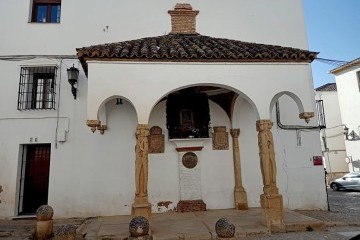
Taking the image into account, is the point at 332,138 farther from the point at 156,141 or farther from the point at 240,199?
the point at 156,141

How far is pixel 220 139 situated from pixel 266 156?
2.44 m

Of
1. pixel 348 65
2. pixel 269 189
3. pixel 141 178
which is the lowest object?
pixel 269 189

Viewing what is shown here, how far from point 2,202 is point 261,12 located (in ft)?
34.7

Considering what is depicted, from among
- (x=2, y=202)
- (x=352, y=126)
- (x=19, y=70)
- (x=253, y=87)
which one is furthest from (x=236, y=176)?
(x=352, y=126)

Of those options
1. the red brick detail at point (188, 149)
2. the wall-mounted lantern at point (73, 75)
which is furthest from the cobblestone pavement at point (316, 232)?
the wall-mounted lantern at point (73, 75)

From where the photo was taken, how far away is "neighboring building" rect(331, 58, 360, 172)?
1772 cm

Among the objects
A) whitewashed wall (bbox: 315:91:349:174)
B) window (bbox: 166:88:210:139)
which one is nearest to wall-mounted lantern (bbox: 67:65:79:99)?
window (bbox: 166:88:210:139)

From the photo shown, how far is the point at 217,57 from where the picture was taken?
6.30 m

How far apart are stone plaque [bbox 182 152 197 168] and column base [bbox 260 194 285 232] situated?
2.70m

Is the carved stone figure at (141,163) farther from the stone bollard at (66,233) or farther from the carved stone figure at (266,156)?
the carved stone figure at (266,156)

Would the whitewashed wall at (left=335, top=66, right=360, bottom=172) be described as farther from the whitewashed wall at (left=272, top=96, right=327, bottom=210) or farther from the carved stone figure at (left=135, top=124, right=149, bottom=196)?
the carved stone figure at (left=135, top=124, right=149, bottom=196)

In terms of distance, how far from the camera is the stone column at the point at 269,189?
19.1ft

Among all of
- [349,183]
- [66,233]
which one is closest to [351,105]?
[349,183]

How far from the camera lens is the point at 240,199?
8.02 m
